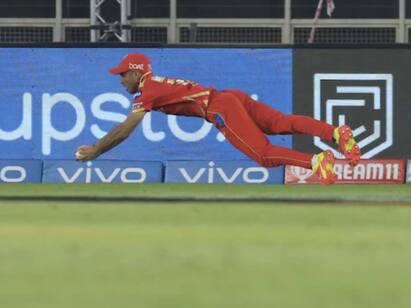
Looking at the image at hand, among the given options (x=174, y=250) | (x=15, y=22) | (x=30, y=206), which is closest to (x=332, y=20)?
(x=15, y=22)

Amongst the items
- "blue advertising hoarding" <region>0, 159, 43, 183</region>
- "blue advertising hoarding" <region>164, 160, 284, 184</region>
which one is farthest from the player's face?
"blue advertising hoarding" <region>0, 159, 43, 183</region>

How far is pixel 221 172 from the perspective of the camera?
15711 mm

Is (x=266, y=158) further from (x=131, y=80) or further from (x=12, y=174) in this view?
(x=12, y=174)

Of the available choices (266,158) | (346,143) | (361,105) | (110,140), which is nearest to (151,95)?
(110,140)

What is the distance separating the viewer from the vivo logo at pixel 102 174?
51.5 ft

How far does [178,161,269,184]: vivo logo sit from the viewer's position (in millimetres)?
15625

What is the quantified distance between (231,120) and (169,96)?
70 centimetres

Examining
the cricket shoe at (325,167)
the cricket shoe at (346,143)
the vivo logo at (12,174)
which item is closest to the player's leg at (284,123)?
the cricket shoe at (346,143)

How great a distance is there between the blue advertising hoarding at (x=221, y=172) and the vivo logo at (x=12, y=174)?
2.14 m

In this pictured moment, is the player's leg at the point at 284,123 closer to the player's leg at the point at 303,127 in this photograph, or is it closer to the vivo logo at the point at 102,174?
the player's leg at the point at 303,127

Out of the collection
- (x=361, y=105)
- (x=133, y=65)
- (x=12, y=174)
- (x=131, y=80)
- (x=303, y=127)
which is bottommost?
(x=12, y=174)

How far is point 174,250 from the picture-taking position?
20.9 ft

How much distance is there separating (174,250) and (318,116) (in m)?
9.75

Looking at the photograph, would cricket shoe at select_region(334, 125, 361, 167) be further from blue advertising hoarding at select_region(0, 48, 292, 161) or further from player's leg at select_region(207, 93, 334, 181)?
blue advertising hoarding at select_region(0, 48, 292, 161)
